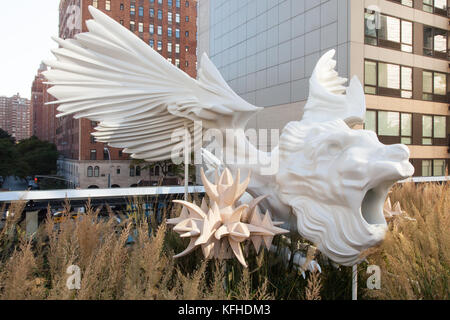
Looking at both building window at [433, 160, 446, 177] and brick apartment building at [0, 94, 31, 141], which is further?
brick apartment building at [0, 94, 31, 141]

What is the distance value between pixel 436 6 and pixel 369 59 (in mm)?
4850

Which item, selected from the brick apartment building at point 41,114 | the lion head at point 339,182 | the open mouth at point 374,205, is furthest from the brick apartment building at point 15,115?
the open mouth at point 374,205

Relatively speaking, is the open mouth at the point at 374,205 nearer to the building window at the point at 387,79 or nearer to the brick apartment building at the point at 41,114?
the building window at the point at 387,79

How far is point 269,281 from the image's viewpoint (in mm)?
2553

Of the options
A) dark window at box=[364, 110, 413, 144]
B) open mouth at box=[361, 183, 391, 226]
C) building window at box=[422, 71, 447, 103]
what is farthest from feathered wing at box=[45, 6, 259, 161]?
building window at box=[422, 71, 447, 103]

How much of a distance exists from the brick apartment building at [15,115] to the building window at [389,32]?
92.7 meters

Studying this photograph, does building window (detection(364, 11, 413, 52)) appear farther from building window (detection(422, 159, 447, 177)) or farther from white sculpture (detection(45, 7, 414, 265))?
white sculpture (detection(45, 7, 414, 265))

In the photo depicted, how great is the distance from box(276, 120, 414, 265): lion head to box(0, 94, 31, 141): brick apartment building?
9745 cm

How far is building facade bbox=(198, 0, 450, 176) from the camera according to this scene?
1129 centimetres

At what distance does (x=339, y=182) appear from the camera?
248 centimetres

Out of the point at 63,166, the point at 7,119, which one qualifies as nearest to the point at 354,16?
the point at 63,166

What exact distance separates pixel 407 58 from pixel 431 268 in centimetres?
1263

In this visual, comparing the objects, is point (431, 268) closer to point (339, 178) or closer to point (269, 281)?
point (339, 178)

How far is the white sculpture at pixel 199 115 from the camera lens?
261cm
